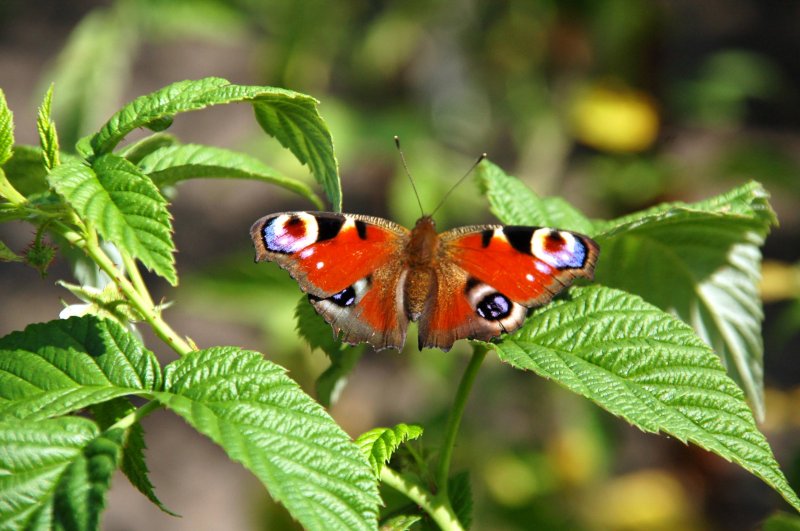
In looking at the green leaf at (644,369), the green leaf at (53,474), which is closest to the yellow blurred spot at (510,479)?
the green leaf at (644,369)

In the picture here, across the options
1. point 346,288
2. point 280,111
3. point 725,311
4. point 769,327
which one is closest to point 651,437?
point 769,327

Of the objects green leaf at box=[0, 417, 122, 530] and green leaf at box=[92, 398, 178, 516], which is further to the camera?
green leaf at box=[92, 398, 178, 516]

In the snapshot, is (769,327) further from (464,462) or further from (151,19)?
(151,19)

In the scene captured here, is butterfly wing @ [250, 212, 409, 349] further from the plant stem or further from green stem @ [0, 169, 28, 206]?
green stem @ [0, 169, 28, 206]

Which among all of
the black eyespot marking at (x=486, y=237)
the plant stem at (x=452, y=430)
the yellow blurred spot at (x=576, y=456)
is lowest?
the yellow blurred spot at (x=576, y=456)

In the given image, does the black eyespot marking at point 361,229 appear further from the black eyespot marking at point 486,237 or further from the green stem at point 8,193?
the green stem at point 8,193

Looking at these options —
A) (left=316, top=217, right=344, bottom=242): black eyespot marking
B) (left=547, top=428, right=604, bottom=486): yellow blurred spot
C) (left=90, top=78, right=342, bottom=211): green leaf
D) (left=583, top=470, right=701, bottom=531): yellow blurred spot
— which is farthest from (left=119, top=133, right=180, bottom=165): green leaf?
(left=583, top=470, right=701, bottom=531): yellow blurred spot
